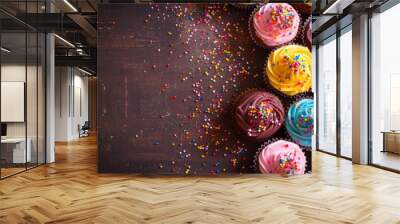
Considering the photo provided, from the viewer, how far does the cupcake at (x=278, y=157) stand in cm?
614

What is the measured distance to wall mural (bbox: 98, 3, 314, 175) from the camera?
6164 millimetres

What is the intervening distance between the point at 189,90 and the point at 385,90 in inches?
154

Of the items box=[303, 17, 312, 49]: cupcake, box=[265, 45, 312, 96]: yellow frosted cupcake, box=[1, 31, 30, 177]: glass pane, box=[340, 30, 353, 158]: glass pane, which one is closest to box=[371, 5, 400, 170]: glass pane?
box=[340, 30, 353, 158]: glass pane

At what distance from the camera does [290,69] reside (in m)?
6.03

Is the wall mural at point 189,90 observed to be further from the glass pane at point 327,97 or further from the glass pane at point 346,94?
the glass pane at point 327,97

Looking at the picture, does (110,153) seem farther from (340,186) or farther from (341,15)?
→ (341,15)

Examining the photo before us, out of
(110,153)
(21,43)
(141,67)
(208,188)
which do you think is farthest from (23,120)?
(208,188)

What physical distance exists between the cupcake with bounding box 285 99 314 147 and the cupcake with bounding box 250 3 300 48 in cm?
109

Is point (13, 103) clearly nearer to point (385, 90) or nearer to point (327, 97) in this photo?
point (385, 90)

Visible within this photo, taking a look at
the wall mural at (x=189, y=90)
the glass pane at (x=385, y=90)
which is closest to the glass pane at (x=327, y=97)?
the glass pane at (x=385, y=90)

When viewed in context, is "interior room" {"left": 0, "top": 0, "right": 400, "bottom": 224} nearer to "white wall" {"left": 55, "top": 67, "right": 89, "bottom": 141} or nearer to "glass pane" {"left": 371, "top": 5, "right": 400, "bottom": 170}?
"glass pane" {"left": 371, "top": 5, "right": 400, "bottom": 170}

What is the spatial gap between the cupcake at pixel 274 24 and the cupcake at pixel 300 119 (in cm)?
109

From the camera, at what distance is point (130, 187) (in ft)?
17.2

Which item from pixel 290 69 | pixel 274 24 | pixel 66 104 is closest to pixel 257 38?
pixel 274 24
